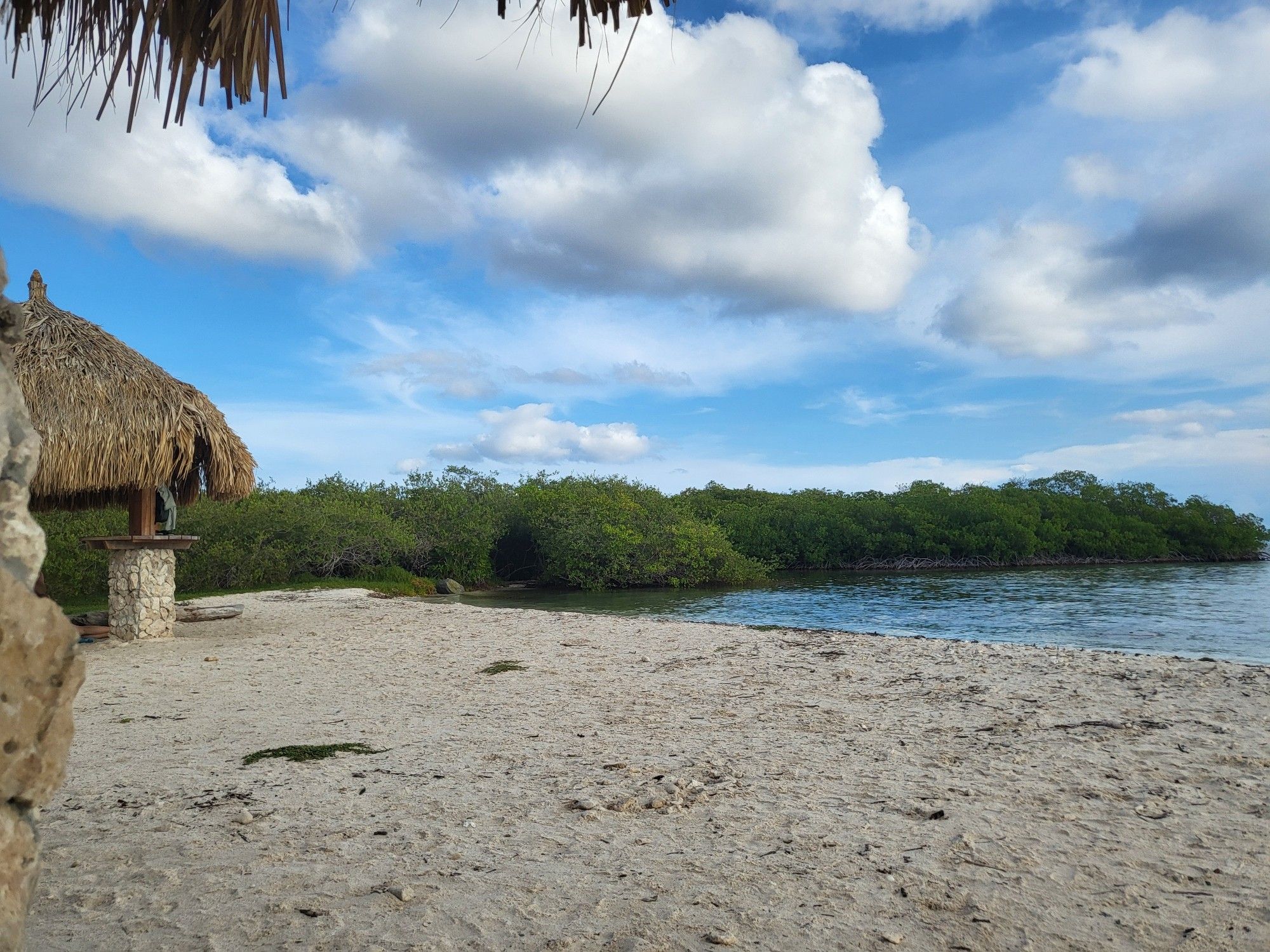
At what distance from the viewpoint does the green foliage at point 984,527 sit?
41812 millimetres

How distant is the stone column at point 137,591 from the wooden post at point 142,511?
29 centimetres

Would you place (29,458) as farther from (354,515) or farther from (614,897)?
(354,515)

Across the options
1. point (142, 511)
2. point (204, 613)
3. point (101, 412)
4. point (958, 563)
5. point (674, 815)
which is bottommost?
point (674, 815)

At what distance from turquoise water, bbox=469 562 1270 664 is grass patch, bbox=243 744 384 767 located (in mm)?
10858

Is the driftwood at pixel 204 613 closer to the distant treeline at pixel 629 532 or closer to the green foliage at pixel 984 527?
the distant treeline at pixel 629 532

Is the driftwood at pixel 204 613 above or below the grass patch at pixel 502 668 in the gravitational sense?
above

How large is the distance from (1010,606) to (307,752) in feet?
62.8

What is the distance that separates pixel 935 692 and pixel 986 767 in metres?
2.70

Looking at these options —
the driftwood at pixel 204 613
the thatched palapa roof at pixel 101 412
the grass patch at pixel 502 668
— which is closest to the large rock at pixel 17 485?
the grass patch at pixel 502 668

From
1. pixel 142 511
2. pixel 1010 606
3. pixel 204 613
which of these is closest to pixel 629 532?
pixel 1010 606

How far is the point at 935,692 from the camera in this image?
313 inches

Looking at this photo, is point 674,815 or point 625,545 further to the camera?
point 625,545

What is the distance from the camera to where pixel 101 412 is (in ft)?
35.1

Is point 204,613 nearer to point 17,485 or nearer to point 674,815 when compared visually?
point 674,815
